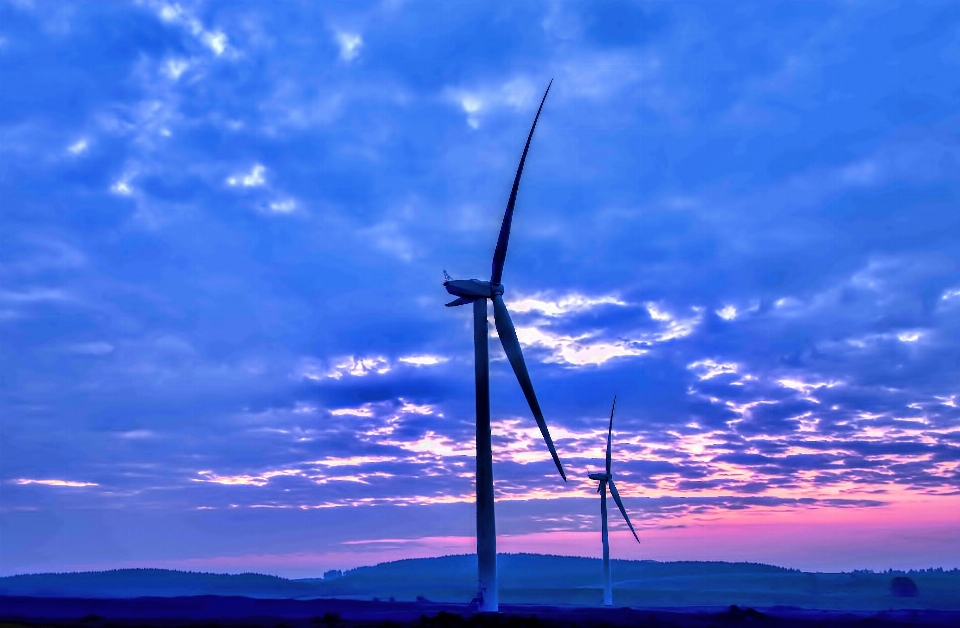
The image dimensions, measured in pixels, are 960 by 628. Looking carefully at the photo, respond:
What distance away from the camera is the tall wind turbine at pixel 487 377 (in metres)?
57.5

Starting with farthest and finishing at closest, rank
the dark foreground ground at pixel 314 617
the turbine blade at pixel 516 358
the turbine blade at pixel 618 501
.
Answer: the turbine blade at pixel 618 501
the turbine blade at pixel 516 358
the dark foreground ground at pixel 314 617

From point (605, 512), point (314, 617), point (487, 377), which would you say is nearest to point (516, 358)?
point (487, 377)

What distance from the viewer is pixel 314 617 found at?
64688mm

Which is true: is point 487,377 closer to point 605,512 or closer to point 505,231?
point 505,231

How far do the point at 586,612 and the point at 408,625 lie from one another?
30.7 meters

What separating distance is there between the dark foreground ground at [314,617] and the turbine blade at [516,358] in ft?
40.2

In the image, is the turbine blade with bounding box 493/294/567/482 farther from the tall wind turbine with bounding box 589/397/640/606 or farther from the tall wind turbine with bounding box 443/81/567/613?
the tall wind turbine with bounding box 589/397/640/606

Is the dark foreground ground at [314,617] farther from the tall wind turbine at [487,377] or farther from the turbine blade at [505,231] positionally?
the turbine blade at [505,231]

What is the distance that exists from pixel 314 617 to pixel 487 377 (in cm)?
2249

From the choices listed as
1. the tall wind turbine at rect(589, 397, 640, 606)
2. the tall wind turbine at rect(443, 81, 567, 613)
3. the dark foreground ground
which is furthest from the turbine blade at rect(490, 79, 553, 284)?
the tall wind turbine at rect(589, 397, 640, 606)

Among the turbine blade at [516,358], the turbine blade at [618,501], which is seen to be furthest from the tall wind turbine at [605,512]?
the turbine blade at [516,358]

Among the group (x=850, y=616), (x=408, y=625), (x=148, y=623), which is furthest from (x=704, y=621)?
(x=148, y=623)

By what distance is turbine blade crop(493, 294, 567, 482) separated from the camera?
2488 inches

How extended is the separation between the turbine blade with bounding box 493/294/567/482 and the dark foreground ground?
482 inches
